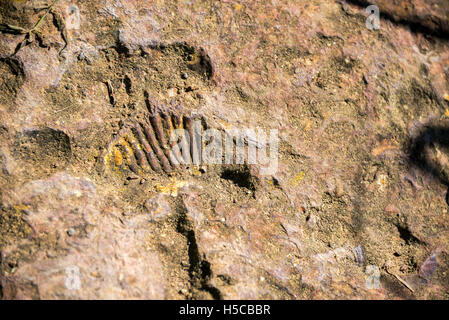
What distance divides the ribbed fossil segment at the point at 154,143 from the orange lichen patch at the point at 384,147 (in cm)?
87

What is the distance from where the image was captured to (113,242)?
1.76m

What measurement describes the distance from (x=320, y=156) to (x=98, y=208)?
1094 mm

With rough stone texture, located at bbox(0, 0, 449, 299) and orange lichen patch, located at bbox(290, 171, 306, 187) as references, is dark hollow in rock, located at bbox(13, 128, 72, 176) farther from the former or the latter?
orange lichen patch, located at bbox(290, 171, 306, 187)

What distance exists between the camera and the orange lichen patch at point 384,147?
74.9 inches

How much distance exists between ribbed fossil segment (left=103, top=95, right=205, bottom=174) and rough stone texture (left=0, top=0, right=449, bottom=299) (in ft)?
0.13

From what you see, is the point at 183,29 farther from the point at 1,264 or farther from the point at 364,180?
the point at 1,264

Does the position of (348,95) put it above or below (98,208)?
above

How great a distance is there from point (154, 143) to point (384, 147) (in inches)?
44.9

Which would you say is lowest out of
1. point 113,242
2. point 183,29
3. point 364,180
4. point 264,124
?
point 113,242

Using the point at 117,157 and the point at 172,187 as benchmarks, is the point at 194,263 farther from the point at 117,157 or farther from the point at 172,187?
the point at 117,157

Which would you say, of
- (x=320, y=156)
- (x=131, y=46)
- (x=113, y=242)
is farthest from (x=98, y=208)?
(x=320, y=156)
